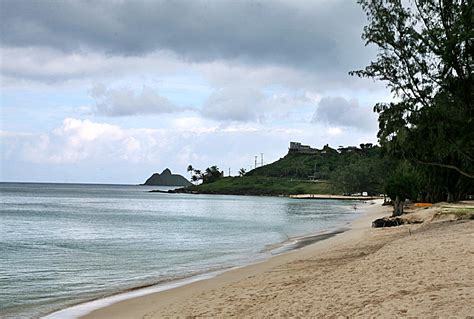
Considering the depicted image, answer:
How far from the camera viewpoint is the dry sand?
9.01 m

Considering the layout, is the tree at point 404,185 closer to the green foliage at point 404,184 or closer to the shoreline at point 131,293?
the green foliage at point 404,184

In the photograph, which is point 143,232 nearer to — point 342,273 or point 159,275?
point 159,275

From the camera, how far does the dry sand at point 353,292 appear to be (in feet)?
29.6

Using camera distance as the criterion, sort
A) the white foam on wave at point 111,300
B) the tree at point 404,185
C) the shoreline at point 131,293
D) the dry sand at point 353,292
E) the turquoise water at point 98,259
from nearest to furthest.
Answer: the dry sand at point 353,292
the white foam on wave at point 111,300
the shoreline at point 131,293
the turquoise water at point 98,259
the tree at point 404,185

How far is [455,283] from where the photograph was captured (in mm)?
9984

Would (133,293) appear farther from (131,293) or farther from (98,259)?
(98,259)

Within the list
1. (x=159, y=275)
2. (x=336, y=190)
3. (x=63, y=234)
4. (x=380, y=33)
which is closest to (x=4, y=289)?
(x=159, y=275)

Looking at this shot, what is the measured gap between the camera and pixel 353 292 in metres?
10.7

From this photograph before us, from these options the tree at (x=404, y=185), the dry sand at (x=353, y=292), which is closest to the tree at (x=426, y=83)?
the dry sand at (x=353, y=292)

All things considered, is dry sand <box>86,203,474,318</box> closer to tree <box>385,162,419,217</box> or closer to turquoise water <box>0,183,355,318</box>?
turquoise water <box>0,183,355,318</box>

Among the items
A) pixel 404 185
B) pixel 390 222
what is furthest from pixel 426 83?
pixel 404 185

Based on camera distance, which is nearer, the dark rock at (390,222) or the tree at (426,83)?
the tree at (426,83)

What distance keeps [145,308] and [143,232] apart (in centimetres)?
3290

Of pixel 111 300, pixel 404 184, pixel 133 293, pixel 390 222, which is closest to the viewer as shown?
pixel 111 300
